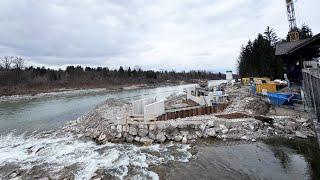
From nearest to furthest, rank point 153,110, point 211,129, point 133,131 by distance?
point 211,129 < point 133,131 < point 153,110

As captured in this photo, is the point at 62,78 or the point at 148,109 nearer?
the point at 148,109

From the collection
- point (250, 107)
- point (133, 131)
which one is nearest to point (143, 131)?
point (133, 131)

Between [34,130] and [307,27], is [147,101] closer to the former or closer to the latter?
[34,130]

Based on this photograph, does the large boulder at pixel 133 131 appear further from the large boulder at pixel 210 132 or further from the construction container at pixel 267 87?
the construction container at pixel 267 87

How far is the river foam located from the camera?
42.6ft

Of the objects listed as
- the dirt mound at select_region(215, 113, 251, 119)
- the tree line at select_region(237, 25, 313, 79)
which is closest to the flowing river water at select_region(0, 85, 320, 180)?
the dirt mound at select_region(215, 113, 251, 119)

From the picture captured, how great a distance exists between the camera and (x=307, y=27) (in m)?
62.1

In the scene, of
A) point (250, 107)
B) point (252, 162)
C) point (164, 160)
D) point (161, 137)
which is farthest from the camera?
point (250, 107)

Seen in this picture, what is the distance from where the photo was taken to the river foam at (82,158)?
12984 mm

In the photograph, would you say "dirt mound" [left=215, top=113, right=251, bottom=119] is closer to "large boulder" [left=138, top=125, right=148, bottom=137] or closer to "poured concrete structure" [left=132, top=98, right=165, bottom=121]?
"poured concrete structure" [left=132, top=98, right=165, bottom=121]

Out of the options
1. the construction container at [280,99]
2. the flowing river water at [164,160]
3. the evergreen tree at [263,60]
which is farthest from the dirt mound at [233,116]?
the evergreen tree at [263,60]

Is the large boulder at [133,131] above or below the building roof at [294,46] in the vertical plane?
below

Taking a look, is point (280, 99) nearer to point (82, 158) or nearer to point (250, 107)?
point (250, 107)

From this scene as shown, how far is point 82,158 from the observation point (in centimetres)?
1514
